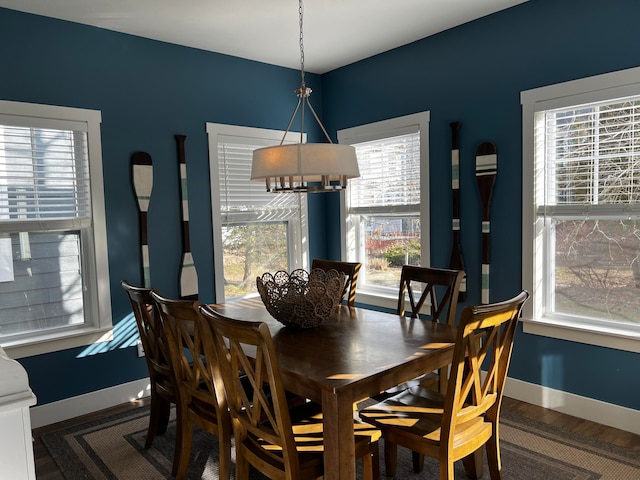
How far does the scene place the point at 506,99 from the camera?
3.28m

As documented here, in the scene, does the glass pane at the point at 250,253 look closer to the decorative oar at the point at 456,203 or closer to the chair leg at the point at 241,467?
the decorative oar at the point at 456,203

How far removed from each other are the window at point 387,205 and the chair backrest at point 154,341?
6.87 ft

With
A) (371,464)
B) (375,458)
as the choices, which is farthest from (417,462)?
(371,464)

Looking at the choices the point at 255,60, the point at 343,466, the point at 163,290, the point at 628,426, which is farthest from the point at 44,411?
the point at 628,426

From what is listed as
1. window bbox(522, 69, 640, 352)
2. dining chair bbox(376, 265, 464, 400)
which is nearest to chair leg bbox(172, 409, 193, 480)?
dining chair bbox(376, 265, 464, 400)

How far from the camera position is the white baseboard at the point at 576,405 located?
2838 millimetres

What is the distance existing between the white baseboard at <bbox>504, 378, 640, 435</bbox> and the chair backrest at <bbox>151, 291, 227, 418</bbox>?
216 cm

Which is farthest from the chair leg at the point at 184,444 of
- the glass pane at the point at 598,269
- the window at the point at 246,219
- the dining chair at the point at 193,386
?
the glass pane at the point at 598,269

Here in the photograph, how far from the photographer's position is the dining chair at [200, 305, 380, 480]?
66.7 inches

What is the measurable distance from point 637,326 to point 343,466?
2.12 meters

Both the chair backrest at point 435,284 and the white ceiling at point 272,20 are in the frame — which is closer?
the chair backrest at point 435,284

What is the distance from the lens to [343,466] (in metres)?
1.70

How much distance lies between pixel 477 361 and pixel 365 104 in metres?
2.91

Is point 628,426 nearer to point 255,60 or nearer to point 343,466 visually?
point 343,466
